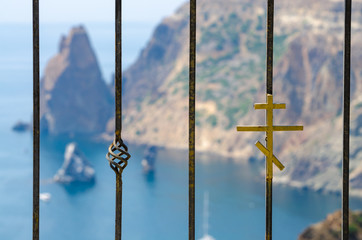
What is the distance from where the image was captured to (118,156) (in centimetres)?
85

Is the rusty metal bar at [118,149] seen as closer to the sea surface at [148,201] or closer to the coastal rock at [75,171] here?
the sea surface at [148,201]

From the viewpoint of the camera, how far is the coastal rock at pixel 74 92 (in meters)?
44.8

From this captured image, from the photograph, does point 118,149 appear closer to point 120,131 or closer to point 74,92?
point 120,131

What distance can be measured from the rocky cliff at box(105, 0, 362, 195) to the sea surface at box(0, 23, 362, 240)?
1.53 metres

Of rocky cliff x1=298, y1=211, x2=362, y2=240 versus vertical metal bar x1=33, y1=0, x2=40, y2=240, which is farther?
rocky cliff x1=298, y1=211, x2=362, y2=240

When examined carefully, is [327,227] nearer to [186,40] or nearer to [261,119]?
[261,119]

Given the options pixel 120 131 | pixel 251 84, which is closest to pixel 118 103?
pixel 120 131

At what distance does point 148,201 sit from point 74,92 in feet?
56.9

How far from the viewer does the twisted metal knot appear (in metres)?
0.85

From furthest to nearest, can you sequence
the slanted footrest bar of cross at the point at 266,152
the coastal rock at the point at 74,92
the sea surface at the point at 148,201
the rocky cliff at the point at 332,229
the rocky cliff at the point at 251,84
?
the coastal rock at the point at 74,92, the rocky cliff at the point at 251,84, the sea surface at the point at 148,201, the rocky cliff at the point at 332,229, the slanted footrest bar of cross at the point at 266,152

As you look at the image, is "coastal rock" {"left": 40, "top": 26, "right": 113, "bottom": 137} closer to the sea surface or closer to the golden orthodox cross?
the sea surface

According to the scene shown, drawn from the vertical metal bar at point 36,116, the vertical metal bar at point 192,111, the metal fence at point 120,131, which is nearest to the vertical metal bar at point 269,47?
the metal fence at point 120,131

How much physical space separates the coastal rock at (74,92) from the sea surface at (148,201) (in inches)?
110

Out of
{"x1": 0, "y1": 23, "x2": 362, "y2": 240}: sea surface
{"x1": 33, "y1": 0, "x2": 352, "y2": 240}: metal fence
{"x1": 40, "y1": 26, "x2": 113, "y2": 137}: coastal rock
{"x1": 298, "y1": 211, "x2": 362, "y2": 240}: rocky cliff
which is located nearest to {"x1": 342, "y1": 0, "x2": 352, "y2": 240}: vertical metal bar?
{"x1": 33, "y1": 0, "x2": 352, "y2": 240}: metal fence
